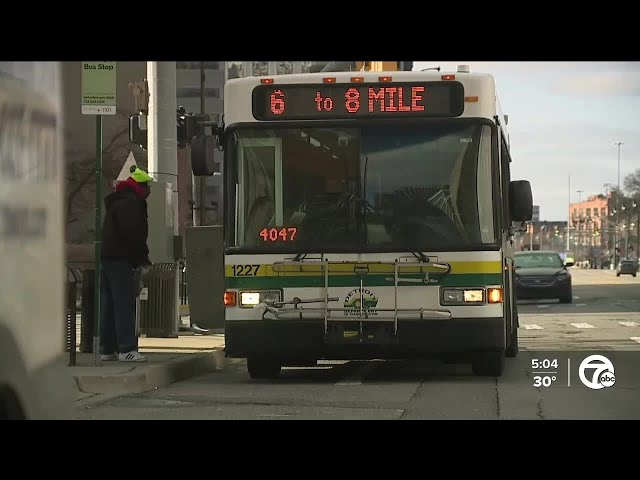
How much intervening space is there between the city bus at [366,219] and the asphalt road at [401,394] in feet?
1.55

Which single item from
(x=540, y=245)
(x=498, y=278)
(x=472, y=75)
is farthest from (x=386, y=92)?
(x=540, y=245)

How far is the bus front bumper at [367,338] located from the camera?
11.7m

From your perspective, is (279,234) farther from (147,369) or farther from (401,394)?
(401,394)

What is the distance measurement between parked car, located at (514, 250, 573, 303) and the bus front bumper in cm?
2369

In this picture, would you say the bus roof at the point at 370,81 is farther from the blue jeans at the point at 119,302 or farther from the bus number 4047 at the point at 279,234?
the blue jeans at the point at 119,302

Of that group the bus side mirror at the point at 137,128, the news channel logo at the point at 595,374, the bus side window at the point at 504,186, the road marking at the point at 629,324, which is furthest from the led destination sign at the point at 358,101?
the road marking at the point at 629,324

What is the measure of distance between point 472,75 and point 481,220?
1.37m

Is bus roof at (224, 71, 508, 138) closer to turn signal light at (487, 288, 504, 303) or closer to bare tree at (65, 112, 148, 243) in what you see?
turn signal light at (487, 288, 504, 303)

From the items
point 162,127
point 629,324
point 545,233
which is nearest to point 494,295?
point 162,127

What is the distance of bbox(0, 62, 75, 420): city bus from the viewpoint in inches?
146

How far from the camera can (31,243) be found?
3906 mm

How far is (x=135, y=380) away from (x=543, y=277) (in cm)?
2607
